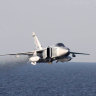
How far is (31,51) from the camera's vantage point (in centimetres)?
6769

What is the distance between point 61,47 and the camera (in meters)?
61.0

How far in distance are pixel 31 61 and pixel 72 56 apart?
23.9ft

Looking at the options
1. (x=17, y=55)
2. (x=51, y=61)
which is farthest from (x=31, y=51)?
(x=51, y=61)

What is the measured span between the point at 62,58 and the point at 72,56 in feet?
7.63

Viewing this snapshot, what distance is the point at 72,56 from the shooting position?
63.2 meters

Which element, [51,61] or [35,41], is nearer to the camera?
[51,61]

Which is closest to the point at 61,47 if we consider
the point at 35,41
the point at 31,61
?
the point at 31,61

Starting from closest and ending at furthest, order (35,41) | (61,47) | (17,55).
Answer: (61,47) → (17,55) → (35,41)

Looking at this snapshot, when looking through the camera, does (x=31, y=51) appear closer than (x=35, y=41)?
Yes

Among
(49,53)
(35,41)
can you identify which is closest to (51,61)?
(49,53)

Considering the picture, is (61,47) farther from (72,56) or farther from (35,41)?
(35,41)

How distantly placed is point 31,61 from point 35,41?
643 inches

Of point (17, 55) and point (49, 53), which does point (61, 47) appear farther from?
point (17, 55)

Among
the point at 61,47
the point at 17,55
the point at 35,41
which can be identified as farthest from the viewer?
the point at 35,41
